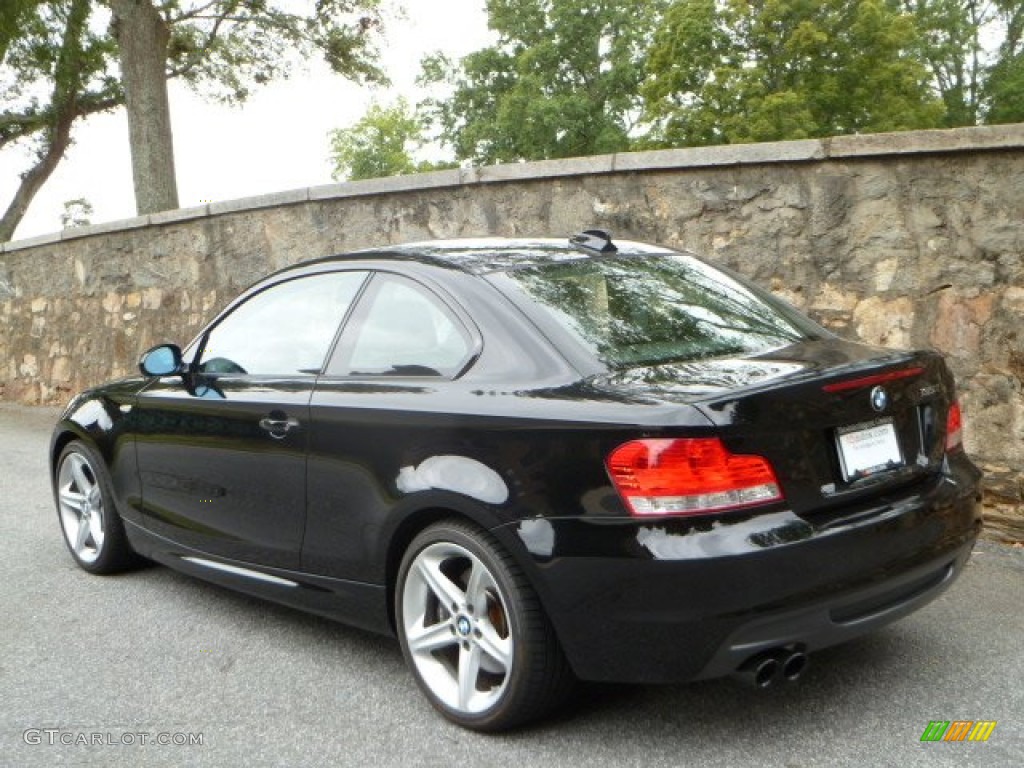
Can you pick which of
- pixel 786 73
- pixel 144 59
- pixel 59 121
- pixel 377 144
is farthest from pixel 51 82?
pixel 377 144

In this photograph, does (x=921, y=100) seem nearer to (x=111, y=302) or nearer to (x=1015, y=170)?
(x=111, y=302)

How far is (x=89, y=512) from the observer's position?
18.3 feet

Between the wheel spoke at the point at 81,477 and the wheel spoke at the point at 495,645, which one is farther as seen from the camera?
the wheel spoke at the point at 81,477

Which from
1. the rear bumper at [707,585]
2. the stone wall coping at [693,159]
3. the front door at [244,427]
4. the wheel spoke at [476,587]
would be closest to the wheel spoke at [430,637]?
the wheel spoke at [476,587]

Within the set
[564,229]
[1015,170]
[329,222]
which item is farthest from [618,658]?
[329,222]

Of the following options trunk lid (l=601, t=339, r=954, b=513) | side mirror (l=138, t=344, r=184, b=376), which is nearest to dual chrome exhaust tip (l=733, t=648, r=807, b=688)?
trunk lid (l=601, t=339, r=954, b=513)

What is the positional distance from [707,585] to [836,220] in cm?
388

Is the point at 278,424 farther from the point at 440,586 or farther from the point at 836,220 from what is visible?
the point at 836,220

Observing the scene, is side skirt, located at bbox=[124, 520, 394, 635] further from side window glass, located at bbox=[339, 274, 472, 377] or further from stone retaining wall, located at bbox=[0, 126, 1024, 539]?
stone retaining wall, located at bbox=[0, 126, 1024, 539]

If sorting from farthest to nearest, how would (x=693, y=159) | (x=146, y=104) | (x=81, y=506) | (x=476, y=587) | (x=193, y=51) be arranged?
(x=193, y=51) < (x=146, y=104) < (x=693, y=159) < (x=81, y=506) < (x=476, y=587)

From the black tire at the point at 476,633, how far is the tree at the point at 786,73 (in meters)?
31.1

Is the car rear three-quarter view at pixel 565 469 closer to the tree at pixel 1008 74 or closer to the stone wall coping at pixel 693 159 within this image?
the stone wall coping at pixel 693 159

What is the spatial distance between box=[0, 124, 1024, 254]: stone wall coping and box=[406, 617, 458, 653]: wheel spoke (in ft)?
11.7

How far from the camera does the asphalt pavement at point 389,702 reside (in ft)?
10.9
